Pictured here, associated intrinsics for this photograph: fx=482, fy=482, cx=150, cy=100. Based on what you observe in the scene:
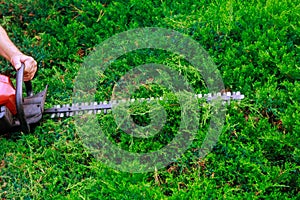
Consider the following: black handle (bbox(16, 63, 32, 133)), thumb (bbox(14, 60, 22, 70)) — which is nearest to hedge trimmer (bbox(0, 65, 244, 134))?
black handle (bbox(16, 63, 32, 133))

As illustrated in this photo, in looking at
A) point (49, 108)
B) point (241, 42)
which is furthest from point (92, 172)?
point (241, 42)

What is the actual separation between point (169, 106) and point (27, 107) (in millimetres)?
1068

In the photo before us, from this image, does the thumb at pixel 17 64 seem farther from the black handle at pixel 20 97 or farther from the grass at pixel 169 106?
the grass at pixel 169 106

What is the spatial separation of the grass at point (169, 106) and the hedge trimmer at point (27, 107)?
0.09 metres

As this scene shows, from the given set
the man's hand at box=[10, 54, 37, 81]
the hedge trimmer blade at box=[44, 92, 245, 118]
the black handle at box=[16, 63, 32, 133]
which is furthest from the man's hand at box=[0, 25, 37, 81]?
the hedge trimmer blade at box=[44, 92, 245, 118]

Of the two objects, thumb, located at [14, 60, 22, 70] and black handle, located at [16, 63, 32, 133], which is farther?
thumb, located at [14, 60, 22, 70]

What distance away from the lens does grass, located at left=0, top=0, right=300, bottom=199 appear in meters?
3.26

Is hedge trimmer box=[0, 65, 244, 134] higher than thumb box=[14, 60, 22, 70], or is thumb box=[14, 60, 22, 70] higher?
thumb box=[14, 60, 22, 70]

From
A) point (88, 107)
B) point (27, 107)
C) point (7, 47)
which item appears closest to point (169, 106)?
point (88, 107)

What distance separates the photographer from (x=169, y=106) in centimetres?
363

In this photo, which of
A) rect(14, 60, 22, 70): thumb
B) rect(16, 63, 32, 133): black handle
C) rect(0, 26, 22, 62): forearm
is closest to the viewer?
rect(16, 63, 32, 133): black handle

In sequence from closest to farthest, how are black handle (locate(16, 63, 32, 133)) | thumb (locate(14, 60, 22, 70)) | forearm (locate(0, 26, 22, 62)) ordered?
black handle (locate(16, 63, 32, 133)) < thumb (locate(14, 60, 22, 70)) < forearm (locate(0, 26, 22, 62))

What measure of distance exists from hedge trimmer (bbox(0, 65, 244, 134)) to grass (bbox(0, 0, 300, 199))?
0.29 ft

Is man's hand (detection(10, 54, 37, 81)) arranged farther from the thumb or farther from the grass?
the grass
